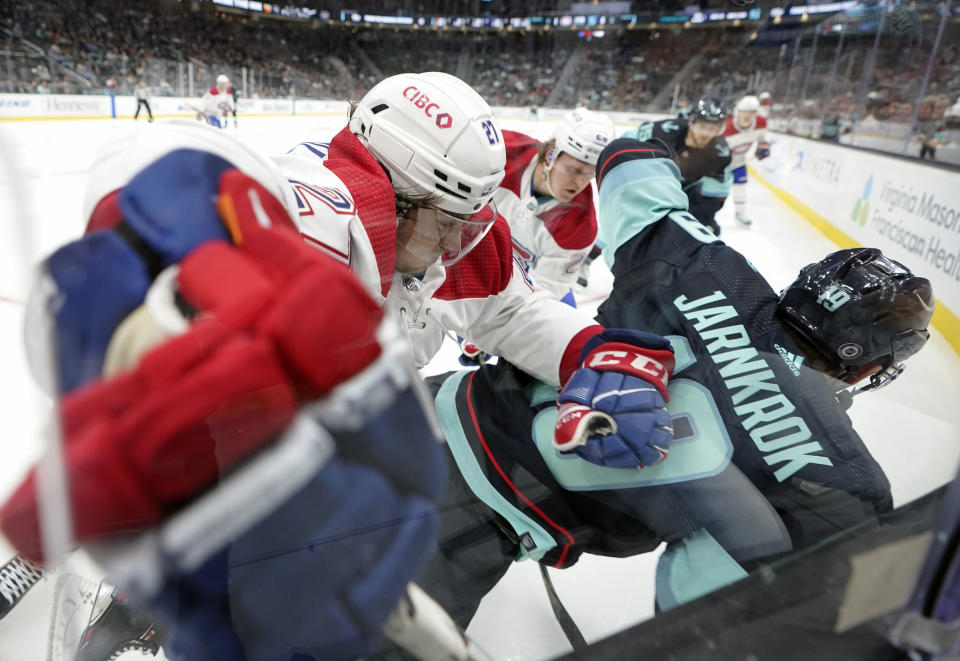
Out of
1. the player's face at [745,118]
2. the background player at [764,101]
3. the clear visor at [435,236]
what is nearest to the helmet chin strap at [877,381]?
the clear visor at [435,236]

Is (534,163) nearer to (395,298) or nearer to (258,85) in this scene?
(395,298)

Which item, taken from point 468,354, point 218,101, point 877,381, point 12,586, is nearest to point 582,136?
point 468,354

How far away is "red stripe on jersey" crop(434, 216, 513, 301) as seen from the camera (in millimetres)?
1082

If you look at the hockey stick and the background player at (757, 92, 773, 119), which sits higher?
the background player at (757, 92, 773, 119)

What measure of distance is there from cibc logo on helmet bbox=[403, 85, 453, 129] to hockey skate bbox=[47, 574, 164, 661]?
785 millimetres

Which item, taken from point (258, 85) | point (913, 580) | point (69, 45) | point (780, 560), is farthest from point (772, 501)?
point (258, 85)

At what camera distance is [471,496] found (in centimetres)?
67

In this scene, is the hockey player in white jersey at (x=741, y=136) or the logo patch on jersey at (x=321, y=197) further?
the hockey player in white jersey at (x=741, y=136)

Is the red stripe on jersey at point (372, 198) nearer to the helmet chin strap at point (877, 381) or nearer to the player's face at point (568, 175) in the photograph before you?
the helmet chin strap at point (877, 381)

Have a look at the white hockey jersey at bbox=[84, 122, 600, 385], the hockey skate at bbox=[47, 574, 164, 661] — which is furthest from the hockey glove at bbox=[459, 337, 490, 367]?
the hockey skate at bbox=[47, 574, 164, 661]

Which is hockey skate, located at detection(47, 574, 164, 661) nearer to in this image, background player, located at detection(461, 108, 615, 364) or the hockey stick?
the hockey stick

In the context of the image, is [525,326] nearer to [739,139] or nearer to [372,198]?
[372,198]

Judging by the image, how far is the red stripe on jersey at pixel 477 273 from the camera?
3.55ft

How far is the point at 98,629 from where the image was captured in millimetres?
627
